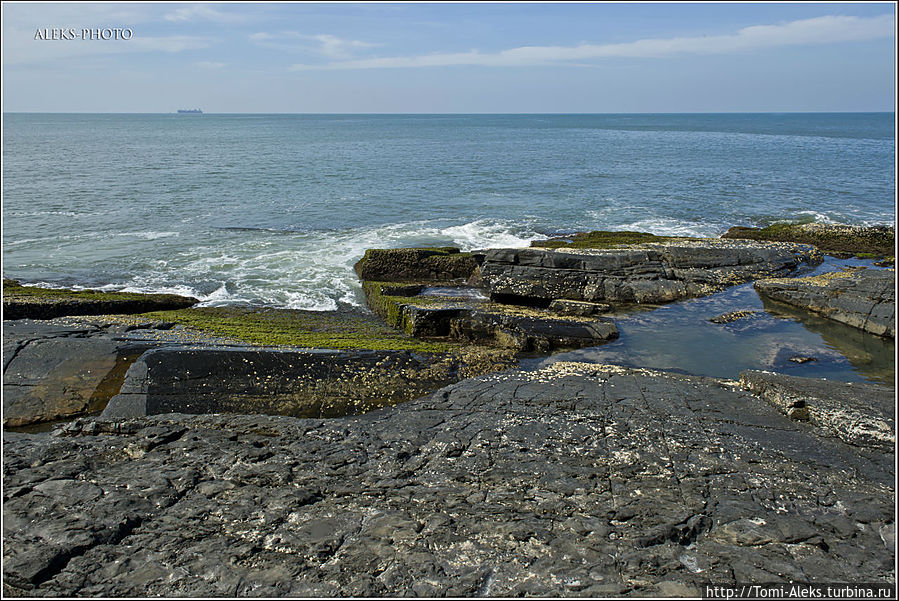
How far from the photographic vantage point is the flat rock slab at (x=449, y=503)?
5.38 metres

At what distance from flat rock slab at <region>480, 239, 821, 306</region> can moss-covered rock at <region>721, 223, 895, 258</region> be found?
432cm

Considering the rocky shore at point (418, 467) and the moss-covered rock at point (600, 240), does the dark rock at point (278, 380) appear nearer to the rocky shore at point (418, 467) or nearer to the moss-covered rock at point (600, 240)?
the rocky shore at point (418, 467)

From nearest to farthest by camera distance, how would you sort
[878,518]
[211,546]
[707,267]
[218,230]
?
[211,546] < [878,518] < [707,267] < [218,230]

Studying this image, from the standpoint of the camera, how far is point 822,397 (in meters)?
9.23

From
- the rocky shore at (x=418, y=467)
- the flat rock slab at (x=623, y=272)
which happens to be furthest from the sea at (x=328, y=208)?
the rocky shore at (x=418, y=467)

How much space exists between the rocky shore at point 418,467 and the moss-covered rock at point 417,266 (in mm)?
5900

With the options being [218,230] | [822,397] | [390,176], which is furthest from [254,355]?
[390,176]

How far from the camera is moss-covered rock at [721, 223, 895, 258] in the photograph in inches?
874

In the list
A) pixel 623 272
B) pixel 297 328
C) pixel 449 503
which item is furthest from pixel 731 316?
pixel 449 503

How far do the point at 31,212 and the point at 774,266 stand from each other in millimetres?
36928

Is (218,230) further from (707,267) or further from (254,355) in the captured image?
(707,267)

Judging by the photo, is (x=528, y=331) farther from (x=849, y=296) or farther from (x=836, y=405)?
(x=849, y=296)

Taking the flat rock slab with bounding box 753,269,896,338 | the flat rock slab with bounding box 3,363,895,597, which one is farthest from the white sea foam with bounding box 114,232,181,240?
the flat rock slab with bounding box 753,269,896,338

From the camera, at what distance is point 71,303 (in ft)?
47.2
